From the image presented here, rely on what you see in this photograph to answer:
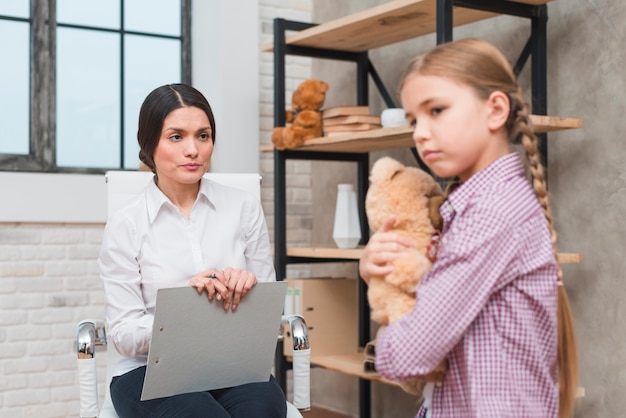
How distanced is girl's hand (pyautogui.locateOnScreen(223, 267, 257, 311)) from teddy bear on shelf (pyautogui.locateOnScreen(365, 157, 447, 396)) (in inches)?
25.6

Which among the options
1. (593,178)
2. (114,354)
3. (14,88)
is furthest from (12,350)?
(593,178)

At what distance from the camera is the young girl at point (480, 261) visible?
1.02 metres

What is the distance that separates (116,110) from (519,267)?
2.89m

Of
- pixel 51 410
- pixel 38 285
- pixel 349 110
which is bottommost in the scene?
pixel 51 410

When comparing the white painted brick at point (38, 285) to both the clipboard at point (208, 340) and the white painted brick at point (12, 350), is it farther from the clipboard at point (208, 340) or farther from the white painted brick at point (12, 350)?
the clipboard at point (208, 340)

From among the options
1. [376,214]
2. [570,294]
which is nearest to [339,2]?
[570,294]

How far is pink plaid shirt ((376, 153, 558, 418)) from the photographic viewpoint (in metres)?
1.02

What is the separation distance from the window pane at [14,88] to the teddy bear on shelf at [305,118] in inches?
43.8

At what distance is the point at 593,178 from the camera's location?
2.58 meters

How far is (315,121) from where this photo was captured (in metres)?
3.11

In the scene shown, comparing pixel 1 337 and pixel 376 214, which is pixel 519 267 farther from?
pixel 1 337

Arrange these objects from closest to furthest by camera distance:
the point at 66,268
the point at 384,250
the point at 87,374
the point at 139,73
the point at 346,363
Answer: the point at 384,250
the point at 87,374
the point at 346,363
the point at 66,268
the point at 139,73

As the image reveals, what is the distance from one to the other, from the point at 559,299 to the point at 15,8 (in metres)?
2.94

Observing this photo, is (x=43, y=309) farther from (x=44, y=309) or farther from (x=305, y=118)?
(x=305, y=118)
